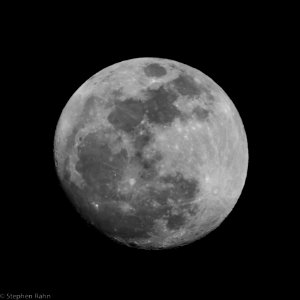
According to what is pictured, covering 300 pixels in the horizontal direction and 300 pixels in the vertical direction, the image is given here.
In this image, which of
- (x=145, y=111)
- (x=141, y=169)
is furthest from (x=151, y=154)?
(x=145, y=111)

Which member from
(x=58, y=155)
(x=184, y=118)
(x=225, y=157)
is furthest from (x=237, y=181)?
(x=58, y=155)

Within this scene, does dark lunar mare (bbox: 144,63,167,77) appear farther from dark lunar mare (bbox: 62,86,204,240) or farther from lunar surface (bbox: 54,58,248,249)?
dark lunar mare (bbox: 62,86,204,240)

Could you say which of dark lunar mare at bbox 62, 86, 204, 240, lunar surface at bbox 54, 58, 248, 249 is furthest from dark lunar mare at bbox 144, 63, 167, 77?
dark lunar mare at bbox 62, 86, 204, 240

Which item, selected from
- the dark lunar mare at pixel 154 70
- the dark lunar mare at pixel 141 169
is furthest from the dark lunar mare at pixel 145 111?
the dark lunar mare at pixel 154 70

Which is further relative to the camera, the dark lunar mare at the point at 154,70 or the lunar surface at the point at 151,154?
the dark lunar mare at the point at 154,70

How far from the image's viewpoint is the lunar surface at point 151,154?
4.19 meters

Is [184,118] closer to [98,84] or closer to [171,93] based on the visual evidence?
[171,93]

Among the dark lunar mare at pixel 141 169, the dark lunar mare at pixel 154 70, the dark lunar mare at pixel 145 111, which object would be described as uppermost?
the dark lunar mare at pixel 154 70

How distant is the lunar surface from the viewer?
13.7 ft

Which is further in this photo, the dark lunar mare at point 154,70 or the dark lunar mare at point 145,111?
the dark lunar mare at point 154,70

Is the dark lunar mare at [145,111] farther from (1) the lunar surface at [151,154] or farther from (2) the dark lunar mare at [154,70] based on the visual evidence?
(2) the dark lunar mare at [154,70]

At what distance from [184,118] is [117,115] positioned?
692 millimetres

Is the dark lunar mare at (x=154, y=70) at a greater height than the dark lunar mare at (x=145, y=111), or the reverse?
the dark lunar mare at (x=154, y=70)

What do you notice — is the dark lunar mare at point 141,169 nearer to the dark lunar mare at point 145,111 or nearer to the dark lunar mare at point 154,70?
the dark lunar mare at point 145,111
